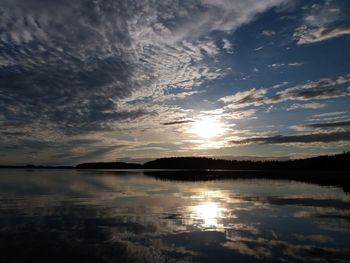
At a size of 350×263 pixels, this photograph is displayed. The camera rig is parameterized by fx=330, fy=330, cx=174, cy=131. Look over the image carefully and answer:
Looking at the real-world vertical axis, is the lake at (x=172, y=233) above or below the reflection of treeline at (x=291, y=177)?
below

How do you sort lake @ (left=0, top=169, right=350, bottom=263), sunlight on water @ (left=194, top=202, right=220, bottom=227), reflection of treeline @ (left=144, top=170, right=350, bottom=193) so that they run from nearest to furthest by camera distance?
1. lake @ (left=0, top=169, right=350, bottom=263)
2. sunlight on water @ (left=194, top=202, right=220, bottom=227)
3. reflection of treeline @ (left=144, top=170, right=350, bottom=193)

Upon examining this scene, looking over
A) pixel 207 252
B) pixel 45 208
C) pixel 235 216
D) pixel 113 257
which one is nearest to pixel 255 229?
pixel 235 216

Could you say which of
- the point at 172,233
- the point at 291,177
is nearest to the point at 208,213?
the point at 172,233

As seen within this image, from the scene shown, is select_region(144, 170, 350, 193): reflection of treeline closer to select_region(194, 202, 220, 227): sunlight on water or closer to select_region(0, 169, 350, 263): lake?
select_region(194, 202, 220, 227): sunlight on water

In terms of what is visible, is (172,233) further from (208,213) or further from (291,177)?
(291,177)

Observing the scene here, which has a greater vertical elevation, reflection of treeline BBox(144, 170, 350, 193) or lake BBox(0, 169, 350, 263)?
reflection of treeline BBox(144, 170, 350, 193)

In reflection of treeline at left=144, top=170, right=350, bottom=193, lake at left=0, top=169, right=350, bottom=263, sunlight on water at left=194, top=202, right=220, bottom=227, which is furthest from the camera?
reflection of treeline at left=144, top=170, right=350, bottom=193

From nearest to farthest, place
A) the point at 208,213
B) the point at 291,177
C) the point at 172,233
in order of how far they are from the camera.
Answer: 1. the point at 172,233
2. the point at 208,213
3. the point at 291,177

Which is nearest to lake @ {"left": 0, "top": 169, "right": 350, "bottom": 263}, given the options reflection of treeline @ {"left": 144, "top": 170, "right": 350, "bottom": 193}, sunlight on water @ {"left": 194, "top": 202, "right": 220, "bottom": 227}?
sunlight on water @ {"left": 194, "top": 202, "right": 220, "bottom": 227}

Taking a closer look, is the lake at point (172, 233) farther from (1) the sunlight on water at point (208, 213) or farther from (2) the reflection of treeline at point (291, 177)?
(2) the reflection of treeline at point (291, 177)

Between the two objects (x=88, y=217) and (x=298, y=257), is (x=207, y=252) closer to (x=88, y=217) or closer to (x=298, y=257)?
(x=298, y=257)

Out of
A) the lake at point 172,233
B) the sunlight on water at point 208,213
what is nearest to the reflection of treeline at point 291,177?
the sunlight on water at point 208,213

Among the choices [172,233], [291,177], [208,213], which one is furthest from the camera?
[291,177]

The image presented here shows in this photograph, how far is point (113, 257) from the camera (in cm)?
1091
